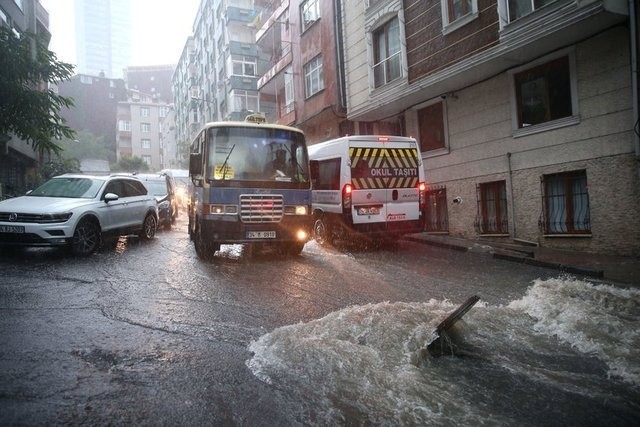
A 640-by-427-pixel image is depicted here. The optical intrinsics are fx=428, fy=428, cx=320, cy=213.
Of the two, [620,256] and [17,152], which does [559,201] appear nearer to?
[620,256]

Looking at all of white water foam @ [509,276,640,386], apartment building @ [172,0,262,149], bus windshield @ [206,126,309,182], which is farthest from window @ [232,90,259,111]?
white water foam @ [509,276,640,386]

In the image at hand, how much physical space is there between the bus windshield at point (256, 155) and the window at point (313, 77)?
11.8m

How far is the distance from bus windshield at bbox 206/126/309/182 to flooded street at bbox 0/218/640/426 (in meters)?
2.56

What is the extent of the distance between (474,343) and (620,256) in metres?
6.91

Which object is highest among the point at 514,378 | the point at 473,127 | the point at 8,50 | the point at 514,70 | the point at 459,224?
the point at 8,50

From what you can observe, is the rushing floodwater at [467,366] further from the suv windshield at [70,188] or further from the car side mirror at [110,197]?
the suv windshield at [70,188]

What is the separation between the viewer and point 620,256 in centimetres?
872

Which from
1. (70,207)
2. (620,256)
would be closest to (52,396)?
(70,207)

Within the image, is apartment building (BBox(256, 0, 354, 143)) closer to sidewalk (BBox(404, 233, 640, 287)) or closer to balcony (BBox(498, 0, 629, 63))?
balcony (BBox(498, 0, 629, 63))

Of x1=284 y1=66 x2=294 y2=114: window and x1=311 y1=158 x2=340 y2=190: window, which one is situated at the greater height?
x1=284 y1=66 x2=294 y2=114: window

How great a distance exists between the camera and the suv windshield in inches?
376

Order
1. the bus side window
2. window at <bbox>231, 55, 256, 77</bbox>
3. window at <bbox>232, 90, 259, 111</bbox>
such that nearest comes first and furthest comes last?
the bus side window
window at <bbox>232, 90, 259, 111</bbox>
window at <bbox>231, 55, 256, 77</bbox>

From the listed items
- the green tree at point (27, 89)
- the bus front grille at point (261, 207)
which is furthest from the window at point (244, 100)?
the bus front grille at point (261, 207)

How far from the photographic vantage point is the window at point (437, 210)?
1370cm
